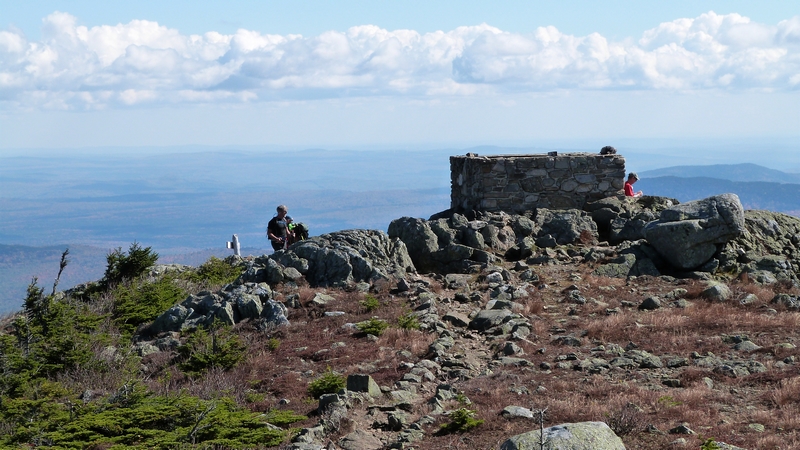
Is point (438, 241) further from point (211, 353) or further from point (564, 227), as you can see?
point (211, 353)

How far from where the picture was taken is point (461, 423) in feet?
23.7

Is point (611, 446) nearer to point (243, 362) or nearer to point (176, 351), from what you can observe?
point (243, 362)

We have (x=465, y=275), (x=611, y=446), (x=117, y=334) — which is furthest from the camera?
(x=465, y=275)

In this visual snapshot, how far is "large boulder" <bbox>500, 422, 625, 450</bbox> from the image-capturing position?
5589 millimetres

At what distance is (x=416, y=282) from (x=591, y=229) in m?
5.95

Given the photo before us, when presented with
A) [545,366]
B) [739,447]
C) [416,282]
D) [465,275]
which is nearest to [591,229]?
[465,275]

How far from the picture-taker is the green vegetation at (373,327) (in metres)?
10.9

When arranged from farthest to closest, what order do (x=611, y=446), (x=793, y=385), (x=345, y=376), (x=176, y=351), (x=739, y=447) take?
(x=176, y=351), (x=345, y=376), (x=793, y=385), (x=739, y=447), (x=611, y=446)

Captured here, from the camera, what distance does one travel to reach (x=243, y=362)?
10062mm

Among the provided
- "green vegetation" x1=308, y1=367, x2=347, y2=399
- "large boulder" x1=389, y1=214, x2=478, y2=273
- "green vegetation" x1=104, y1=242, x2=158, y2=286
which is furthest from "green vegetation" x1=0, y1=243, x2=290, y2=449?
"large boulder" x1=389, y1=214, x2=478, y2=273

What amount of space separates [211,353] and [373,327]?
7.40 feet

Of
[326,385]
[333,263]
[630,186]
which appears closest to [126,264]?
[333,263]

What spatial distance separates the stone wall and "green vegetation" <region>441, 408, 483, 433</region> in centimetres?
1220

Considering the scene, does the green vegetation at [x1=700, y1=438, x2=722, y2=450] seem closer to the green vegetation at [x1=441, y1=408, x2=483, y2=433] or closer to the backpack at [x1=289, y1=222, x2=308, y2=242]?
Result: the green vegetation at [x1=441, y1=408, x2=483, y2=433]
